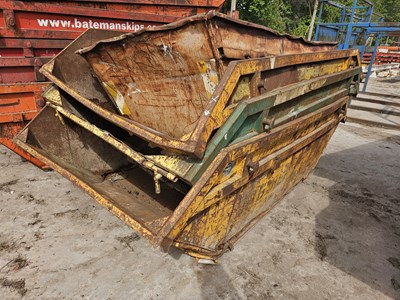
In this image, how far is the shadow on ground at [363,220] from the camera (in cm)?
263

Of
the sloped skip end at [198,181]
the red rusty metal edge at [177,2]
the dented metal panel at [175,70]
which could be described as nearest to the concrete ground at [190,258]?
the sloped skip end at [198,181]

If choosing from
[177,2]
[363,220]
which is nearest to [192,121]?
[363,220]

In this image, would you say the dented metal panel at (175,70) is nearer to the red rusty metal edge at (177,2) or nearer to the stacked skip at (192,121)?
the stacked skip at (192,121)

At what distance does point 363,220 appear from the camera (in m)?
3.36

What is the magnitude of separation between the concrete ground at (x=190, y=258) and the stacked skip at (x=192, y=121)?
29 centimetres

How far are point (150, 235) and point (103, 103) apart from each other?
1.92m

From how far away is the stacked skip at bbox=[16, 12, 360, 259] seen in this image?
189 cm

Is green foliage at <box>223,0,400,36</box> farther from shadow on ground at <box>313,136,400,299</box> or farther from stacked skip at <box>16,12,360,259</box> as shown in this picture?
stacked skip at <box>16,12,360,259</box>

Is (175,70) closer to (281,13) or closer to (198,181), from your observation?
(198,181)

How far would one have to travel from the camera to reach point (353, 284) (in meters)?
2.44

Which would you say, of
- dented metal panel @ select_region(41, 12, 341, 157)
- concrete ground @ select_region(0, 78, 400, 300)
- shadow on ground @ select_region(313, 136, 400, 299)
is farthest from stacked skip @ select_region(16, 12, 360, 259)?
shadow on ground @ select_region(313, 136, 400, 299)

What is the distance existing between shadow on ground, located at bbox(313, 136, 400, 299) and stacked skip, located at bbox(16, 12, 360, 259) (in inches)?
28.4

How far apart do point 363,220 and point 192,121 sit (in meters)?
2.50

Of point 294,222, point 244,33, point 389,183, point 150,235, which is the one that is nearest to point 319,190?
point 294,222
